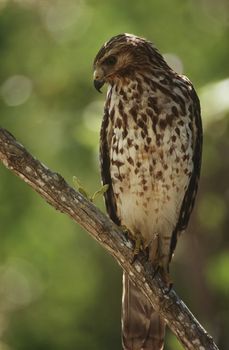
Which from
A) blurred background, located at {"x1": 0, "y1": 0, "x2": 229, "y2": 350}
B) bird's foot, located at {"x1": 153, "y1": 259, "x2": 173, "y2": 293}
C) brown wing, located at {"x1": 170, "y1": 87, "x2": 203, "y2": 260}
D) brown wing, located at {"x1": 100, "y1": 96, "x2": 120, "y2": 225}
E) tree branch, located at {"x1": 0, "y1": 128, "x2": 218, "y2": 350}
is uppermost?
blurred background, located at {"x1": 0, "y1": 0, "x2": 229, "y2": 350}

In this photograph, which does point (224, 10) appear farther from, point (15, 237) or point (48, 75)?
point (15, 237)

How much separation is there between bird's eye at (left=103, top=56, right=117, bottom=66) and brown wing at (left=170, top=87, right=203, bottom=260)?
49 centimetres

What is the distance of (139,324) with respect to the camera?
7402mm

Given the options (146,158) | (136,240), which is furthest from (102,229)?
(146,158)

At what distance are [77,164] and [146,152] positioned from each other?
10.7 ft

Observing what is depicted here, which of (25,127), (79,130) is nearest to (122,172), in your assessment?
(79,130)

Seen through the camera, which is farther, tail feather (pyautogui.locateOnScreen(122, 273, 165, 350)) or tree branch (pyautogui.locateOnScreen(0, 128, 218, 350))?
tail feather (pyautogui.locateOnScreen(122, 273, 165, 350))

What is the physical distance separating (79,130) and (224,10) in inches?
107

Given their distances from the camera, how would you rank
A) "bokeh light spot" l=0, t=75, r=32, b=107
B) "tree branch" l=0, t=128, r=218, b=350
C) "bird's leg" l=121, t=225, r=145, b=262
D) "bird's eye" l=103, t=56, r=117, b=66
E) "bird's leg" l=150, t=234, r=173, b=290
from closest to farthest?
1. "tree branch" l=0, t=128, r=218, b=350
2. "bird's leg" l=121, t=225, r=145, b=262
3. "bird's leg" l=150, t=234, r=173, b=290
4. "bird's eye" l=103, t=56, r=117, b=66
5. "bokeh light spot" l=0, t=75, r=32, b=107

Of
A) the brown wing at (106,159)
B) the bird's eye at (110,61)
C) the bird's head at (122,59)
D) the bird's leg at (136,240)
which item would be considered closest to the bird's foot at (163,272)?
the bird's leg at (136,240)

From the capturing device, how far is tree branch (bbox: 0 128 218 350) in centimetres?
606

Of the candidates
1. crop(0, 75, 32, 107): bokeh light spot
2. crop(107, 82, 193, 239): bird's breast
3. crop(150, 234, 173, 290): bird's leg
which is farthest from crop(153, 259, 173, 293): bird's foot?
crop(0, 75, 32, 107): bokeh light spot

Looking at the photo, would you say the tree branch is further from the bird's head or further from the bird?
the bird's head

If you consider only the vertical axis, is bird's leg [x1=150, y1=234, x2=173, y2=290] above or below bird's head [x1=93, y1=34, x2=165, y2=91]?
below
